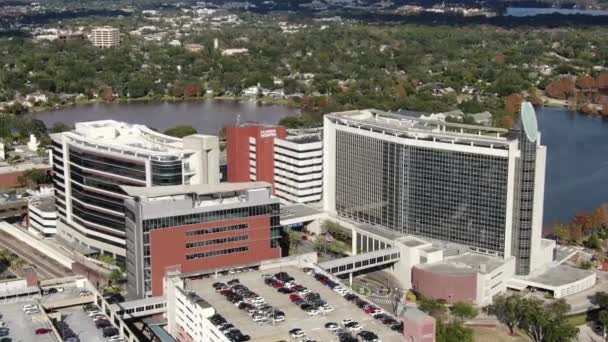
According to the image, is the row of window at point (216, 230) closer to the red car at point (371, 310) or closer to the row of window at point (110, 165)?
the row of window at point (110, 165)

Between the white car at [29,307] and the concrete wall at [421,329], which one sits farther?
the white car at [29,307]

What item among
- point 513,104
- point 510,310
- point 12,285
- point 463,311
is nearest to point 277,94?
point 513,104

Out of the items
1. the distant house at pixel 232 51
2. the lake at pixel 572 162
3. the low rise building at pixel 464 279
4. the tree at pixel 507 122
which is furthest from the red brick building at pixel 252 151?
the distant house at pixel 232 51

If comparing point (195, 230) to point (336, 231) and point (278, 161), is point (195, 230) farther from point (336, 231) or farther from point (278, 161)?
point (278, 161)

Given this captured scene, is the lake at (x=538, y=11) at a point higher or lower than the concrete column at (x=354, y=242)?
higher

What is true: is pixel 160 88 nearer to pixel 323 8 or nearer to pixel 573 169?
pixel 573 169

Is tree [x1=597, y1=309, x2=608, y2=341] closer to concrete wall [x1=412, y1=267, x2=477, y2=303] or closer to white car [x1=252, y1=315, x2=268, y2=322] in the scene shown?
concrete wall [x1=412, y1=267, x2=477, y2=303]

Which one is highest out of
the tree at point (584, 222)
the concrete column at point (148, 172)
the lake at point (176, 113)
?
the concrete column at point (148, 172)
